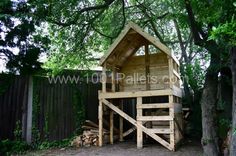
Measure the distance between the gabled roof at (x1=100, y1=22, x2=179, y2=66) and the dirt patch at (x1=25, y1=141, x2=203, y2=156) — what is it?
9.76 ft

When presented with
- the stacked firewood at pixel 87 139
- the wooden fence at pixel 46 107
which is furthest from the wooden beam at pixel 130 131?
the wooden fence at pixel 46 107

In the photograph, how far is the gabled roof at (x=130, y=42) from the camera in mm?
9438

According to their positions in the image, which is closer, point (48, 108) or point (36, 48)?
point (36, 48)

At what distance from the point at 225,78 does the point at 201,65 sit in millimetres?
3626

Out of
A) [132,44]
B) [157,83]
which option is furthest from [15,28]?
[157,83]

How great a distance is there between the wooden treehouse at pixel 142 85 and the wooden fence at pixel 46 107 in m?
1.09

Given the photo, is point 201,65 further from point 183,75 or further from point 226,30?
point 226,30

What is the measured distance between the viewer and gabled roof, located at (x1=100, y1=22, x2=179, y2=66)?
944 cm

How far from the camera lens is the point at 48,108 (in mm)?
10438

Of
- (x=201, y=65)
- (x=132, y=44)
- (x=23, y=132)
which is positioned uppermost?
(x=132, y=44)

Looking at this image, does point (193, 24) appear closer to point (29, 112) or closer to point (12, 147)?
point (29, 112)

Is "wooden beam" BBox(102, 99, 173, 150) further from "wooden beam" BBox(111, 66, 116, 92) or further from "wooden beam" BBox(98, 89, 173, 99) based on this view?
"wooden beam" BBox(111, 66, 116, 92)

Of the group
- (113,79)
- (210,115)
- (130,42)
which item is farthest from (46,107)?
(210,115)

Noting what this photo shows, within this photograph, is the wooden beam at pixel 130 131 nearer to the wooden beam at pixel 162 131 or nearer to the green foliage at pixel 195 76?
the wooden beam at pixel 162 131
